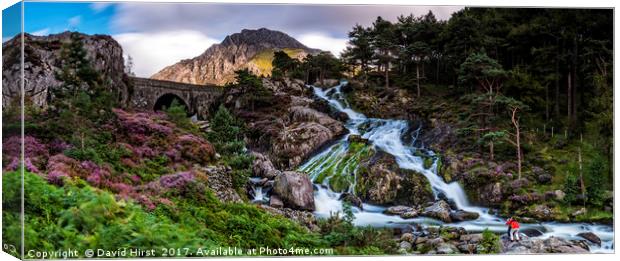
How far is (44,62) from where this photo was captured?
14.4m

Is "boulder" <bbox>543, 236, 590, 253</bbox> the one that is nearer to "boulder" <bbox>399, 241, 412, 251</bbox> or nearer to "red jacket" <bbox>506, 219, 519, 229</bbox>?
"red jacket" <bbox>506, 219, 519, 229</bbox>

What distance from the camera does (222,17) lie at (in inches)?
587

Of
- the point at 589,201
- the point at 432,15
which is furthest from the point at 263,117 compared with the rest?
the point at 589,201

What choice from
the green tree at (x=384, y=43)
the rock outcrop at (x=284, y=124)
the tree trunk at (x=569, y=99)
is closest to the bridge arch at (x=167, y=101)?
the rock outcrop at (x=284, y=124)

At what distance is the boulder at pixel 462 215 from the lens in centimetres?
1567

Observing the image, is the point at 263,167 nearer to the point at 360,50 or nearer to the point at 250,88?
the point at 250,88

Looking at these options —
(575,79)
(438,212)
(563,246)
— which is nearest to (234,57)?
(438,212)

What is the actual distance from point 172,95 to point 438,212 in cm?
546

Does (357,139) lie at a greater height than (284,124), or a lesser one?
lesser

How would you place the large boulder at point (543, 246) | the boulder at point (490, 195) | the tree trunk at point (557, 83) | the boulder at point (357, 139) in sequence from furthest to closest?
the tree trunk at point (557, 83), the boulder at point (357, 139), the boulder at point (490, 195), the large boulder at point (543, 246)

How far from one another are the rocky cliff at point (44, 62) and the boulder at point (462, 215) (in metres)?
6.51

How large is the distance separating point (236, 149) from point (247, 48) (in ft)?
6.28

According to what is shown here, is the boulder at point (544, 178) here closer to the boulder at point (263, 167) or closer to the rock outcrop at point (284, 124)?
the rock outcrop at point (284, 124)

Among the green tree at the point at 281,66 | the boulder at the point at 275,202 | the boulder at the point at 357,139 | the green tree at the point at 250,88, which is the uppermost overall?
the green tree at the point at 281,66
